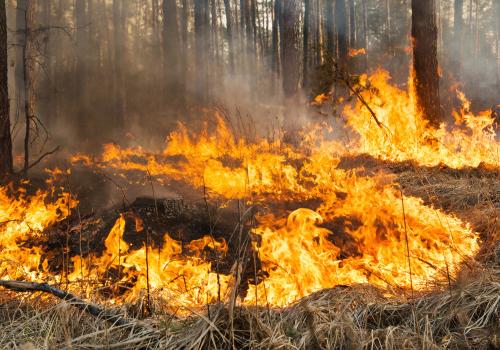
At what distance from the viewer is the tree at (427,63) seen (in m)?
8.96

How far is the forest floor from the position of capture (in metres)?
2.05

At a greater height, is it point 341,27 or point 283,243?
point 341,27

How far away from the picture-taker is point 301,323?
2336 mm

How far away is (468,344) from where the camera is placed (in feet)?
6.68

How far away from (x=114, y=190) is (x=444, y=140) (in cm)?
683

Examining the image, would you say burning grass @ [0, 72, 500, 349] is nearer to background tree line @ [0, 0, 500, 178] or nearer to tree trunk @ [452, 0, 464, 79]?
background tree line @ [0, 0, 500, 178]

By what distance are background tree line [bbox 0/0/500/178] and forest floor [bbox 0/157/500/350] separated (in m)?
14.9

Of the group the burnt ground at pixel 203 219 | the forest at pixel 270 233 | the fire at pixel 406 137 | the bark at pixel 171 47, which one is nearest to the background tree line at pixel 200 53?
the bark at pixel 171 47

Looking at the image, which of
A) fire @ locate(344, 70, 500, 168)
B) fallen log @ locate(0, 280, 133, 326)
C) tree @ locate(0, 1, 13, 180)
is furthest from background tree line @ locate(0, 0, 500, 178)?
fallen log @ locate(0, 280, 133, 326)

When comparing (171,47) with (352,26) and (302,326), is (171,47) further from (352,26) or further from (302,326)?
(302,326)

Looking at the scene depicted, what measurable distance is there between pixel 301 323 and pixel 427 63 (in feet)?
26.5

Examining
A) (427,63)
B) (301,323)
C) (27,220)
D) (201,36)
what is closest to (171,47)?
(201,36)

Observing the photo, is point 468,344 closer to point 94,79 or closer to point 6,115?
point 6,115

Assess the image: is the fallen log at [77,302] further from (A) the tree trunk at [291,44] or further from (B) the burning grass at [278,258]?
(A) the tree trunk at [291,44]
